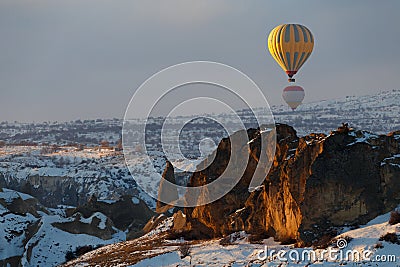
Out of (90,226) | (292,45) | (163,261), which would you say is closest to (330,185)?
(163,261)

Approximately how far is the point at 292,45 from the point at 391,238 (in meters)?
33.0

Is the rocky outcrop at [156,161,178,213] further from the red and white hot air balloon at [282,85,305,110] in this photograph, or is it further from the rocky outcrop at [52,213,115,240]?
the red and white hot air balloon at [282,85,305,110]

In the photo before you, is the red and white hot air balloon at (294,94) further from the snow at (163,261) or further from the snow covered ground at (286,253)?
the snow at (163,261)

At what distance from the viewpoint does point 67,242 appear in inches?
2153

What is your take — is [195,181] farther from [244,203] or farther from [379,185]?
[379,185]

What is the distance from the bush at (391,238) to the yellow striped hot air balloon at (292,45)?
32.4 meters

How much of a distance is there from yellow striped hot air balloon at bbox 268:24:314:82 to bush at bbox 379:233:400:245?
32.4m

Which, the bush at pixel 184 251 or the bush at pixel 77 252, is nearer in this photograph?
the bush at pixel 184 251

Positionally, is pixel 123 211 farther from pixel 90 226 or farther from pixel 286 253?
pixel 286 253

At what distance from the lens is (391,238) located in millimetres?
26469

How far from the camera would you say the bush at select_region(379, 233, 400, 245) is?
2627 cm

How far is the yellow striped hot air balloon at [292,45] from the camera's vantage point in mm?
56375

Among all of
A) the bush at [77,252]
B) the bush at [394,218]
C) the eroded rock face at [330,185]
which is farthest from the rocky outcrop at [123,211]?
the bush at [394,218]

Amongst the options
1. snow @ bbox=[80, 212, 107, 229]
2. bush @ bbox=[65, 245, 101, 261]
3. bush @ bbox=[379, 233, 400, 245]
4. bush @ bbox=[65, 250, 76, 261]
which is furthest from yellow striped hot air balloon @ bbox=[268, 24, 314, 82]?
bush @ bbox=[379, 233, 400, 245]
